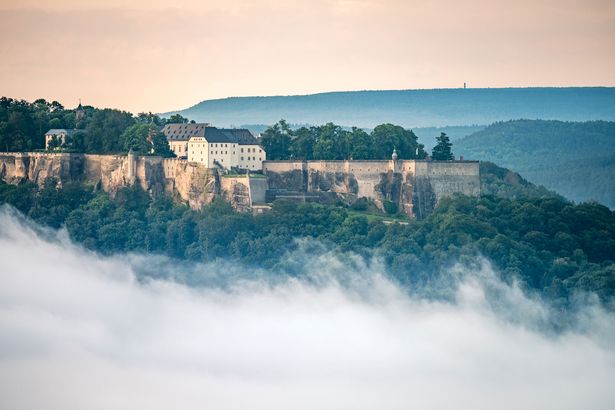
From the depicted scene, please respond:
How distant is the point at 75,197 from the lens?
2980 inches

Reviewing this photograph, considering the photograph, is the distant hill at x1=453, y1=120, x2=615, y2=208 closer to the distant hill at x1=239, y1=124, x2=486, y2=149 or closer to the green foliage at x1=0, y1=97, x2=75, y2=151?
the distant hill at x1=239, y1=124, x2=486, y2=149

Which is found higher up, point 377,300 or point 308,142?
point 308,142

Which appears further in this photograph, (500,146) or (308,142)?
(500,146)

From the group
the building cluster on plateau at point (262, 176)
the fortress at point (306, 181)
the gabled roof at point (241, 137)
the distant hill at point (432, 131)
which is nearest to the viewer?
the fortress at point (306, 181)

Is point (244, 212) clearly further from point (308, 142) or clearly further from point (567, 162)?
point (567, 162)

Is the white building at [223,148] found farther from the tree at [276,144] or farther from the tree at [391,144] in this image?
the tree at [391,144]

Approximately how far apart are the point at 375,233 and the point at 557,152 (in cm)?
7865

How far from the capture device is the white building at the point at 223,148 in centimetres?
7012

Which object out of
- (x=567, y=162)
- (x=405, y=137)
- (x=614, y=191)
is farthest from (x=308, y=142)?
(x=567, y=162)

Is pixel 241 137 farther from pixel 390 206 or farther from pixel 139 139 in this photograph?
pixel 390 206

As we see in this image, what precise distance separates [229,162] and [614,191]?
2039 inches

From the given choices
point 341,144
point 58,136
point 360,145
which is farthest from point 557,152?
point 360,145

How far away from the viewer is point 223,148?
230ft

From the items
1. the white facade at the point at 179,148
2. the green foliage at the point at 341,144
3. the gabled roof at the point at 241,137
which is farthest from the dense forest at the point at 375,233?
the gabled roof at the point at 241,137
